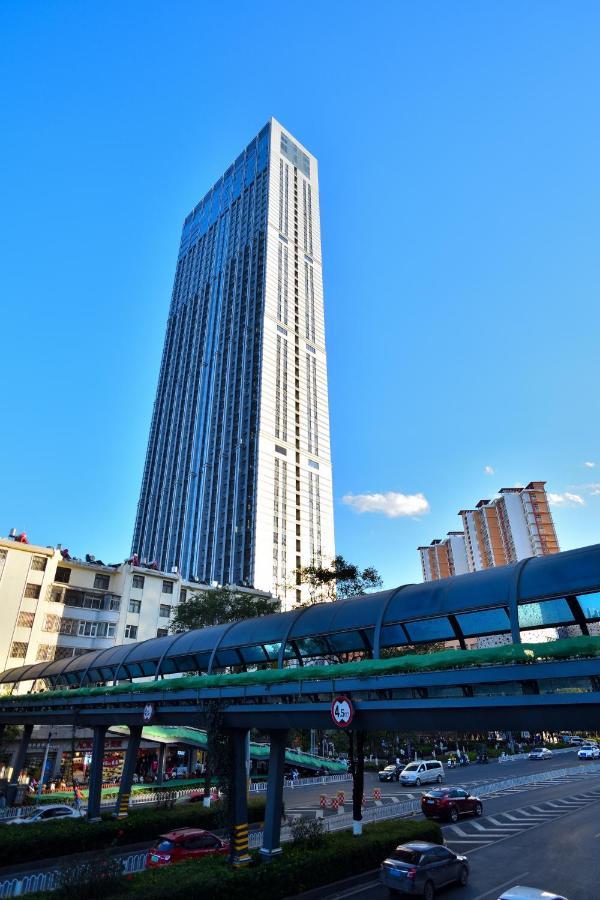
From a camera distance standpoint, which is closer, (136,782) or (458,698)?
(458,698)

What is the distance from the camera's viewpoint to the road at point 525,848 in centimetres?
1796

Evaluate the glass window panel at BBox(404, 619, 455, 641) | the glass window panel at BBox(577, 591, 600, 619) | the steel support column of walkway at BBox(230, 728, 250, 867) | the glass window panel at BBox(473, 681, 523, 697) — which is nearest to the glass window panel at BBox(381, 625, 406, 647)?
the glass window panel at BBox(404, 619, 455, 641)

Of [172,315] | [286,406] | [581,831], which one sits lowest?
[581,831]

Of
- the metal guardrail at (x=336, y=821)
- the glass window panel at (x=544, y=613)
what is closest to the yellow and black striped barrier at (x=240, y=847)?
the metal guardrail at (x=336, y=821)

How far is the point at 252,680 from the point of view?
62.2 feet

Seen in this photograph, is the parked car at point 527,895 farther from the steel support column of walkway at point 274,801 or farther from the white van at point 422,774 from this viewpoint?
the white van at point 422,774

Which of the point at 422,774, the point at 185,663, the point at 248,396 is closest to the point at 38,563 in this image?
the point at 185,663

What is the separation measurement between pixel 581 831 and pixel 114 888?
22998 mm

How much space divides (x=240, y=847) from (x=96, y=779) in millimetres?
13804

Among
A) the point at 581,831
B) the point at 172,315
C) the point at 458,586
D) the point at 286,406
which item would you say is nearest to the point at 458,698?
the point at 458,586

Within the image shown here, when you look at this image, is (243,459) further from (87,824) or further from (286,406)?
(87,824)

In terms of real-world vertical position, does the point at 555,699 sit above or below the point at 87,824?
above

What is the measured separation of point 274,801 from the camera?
19.3m

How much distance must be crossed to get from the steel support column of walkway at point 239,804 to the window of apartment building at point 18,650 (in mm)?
41878
